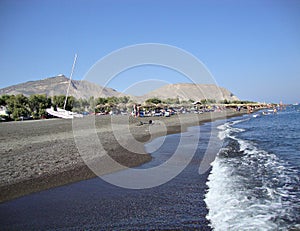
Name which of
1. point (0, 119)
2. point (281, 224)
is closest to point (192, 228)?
point (281, 224)

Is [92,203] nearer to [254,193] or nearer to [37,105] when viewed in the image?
[254,193]

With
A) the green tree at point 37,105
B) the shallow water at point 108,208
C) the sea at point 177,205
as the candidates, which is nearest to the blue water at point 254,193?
the sea at point 177,205

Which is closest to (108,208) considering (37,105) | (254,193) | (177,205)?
(177,205)

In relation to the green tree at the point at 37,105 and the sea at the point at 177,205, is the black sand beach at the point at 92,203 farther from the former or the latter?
the green tree at the point at 37,105

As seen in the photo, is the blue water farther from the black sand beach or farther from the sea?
the black sand beach

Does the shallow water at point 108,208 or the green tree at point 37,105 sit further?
the green tree at point 37,105

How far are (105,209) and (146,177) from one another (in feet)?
11.3

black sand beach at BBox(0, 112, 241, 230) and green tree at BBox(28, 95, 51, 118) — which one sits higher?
green tree at BBox(28, 95, 51, 118)

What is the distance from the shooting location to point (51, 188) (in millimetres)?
8289

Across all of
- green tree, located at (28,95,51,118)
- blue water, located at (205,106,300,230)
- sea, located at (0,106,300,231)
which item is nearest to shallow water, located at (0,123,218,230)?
sea, located at (0,106,300,231)

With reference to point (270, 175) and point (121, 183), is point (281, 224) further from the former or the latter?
point (121, 183)

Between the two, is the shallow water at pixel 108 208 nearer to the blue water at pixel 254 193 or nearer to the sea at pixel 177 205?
the sea at pixel 177 205

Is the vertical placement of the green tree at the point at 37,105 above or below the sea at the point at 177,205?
above

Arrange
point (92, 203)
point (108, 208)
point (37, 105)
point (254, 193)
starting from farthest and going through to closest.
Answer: point (37, 105), point (254, 193), point (92, 203), point (108, 208)
